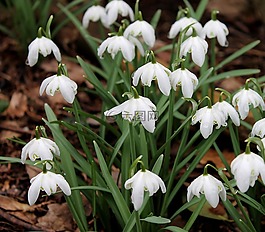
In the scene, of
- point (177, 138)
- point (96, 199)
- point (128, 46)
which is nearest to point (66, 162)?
point (96, 199)

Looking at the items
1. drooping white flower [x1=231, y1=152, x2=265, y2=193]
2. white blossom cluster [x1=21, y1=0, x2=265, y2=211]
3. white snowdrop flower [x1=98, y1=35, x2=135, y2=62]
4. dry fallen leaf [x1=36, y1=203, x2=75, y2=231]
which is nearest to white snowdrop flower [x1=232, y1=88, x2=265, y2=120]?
white blossom cluster [x1=21, y1=0, x2=265, y2=211]

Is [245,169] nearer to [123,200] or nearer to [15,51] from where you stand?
[123,200]

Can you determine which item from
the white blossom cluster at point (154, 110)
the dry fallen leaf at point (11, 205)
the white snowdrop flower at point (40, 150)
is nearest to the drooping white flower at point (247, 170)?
the white blossom cluster at point (154, 110)

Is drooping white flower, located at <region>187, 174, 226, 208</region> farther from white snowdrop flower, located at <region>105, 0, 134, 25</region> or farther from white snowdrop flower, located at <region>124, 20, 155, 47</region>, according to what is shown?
white snowdrop flower, located at <region>105, 0, 134, 25</region>

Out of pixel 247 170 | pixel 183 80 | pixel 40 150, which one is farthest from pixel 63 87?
pixel 247 170

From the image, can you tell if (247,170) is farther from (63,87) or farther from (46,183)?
(63,87)

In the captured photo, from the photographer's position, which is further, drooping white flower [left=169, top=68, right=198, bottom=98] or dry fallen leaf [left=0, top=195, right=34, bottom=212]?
dry fallen leaf [left=0, top=195, right=34, bottom=212]

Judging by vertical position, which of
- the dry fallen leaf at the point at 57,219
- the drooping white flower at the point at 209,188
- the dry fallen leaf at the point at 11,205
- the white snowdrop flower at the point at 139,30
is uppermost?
the white snowdrop flower at the point at 139,30

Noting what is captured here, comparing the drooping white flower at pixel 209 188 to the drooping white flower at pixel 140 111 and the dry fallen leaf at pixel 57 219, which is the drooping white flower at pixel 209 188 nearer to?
the drooping white flower at pixel 140 111
